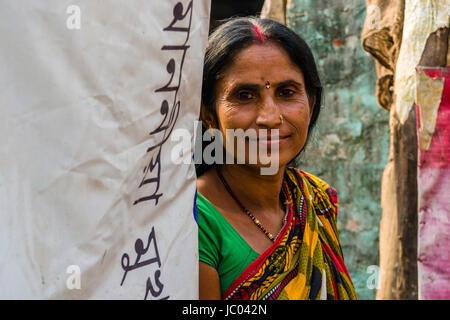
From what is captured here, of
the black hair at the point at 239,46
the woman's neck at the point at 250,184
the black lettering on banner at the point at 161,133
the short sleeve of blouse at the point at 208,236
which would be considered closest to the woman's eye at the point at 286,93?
the black hair at the point at 239,46

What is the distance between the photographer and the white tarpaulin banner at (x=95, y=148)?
101 centimetres

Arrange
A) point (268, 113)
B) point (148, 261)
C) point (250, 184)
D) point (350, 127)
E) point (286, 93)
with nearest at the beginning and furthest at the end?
point (148, 261), point (268, 113), point (286, 93), point (250, 184), point (350, 127)

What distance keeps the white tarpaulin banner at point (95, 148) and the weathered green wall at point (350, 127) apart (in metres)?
4.00

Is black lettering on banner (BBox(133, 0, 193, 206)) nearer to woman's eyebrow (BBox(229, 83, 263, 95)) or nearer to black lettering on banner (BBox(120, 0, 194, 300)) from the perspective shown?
black lettering on banner (BBox(120, 0, 194, 300))

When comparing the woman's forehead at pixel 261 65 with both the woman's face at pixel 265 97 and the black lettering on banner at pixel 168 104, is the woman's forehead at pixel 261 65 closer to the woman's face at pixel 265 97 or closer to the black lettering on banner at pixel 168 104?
the woman's face at pixel 265 97

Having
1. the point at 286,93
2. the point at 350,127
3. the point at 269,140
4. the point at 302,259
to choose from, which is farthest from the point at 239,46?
the point at 350,127

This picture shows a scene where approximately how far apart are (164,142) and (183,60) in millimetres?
189

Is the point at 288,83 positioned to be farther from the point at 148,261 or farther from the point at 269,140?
the point at 148,261

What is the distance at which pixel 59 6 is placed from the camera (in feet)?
3.40

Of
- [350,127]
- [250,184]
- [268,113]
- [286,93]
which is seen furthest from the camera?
[350,127]

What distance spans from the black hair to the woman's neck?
8.4 inches

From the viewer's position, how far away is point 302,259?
71.7 inches

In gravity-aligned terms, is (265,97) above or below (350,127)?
below

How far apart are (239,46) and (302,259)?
696 mm
